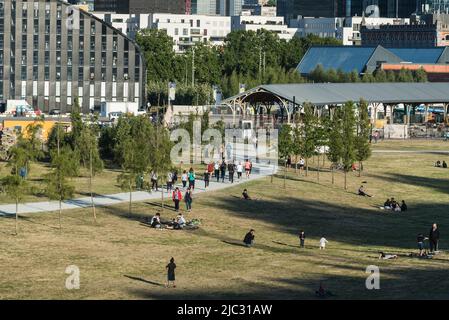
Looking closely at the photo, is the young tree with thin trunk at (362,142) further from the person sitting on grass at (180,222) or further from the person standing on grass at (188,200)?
the person sitting on grass at (180,222)

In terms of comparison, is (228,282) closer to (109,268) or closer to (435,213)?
(109,268)

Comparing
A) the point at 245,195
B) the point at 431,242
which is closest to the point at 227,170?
the point at 245,195

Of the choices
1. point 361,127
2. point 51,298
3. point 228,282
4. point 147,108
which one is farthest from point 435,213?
point 147,108

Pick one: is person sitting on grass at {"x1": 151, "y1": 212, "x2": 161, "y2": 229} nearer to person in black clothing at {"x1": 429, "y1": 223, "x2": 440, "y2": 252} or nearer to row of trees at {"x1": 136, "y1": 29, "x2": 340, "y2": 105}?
person in black clothing at {"x1": 429, "y1": 223, "x2": 440, "y2": 252}

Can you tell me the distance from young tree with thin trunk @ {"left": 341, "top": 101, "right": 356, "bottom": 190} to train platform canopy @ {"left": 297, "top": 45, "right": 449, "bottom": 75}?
80.4 m

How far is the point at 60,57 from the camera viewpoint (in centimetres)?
13850

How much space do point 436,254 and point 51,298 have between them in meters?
19.1

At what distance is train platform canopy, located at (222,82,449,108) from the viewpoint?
114m

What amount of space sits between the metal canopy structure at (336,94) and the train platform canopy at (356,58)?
104 ft

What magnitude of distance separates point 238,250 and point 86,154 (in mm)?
26145

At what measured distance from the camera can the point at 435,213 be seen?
7425cm

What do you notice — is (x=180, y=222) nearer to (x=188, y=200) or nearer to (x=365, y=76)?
(x=188, y=200)

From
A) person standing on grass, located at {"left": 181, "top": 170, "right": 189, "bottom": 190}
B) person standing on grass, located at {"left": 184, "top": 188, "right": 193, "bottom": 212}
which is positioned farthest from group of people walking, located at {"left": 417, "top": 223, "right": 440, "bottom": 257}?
person standing on grass, located at {"left": 181, "top": 170, "right": 189, "bottom": 190}

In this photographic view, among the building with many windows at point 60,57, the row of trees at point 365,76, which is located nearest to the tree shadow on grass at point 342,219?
the building with many windows at point 60,57
